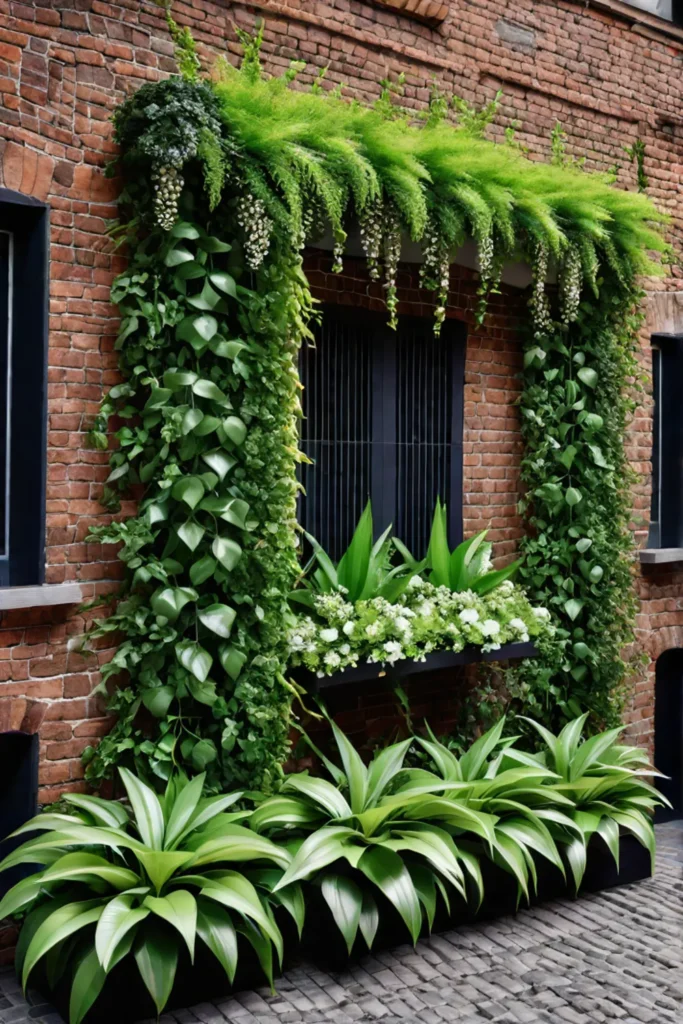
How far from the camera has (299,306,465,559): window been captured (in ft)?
18.1

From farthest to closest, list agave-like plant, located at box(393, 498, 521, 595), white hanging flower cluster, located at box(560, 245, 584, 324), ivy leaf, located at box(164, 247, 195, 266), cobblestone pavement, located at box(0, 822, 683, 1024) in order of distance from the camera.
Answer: white hanging flower cluster, located at box(560, 245, 584, 324) → agave-like plant, located at box(393, 498, 521, 595) → ivy leaf, located at box(164, 247, 195, 266) → cobblestone pavement, located at box(0, 822, 683, 1024)

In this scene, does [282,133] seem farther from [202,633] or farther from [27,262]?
[202,633]

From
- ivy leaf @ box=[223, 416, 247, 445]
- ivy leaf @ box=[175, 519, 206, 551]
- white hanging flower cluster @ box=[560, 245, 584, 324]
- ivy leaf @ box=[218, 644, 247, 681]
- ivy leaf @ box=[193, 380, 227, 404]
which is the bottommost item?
ivy leaf @ box=[218, 644, 247, 681]

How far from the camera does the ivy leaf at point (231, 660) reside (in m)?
4.58

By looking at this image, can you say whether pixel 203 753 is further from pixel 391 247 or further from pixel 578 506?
pixel 578 506

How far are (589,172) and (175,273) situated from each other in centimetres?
348

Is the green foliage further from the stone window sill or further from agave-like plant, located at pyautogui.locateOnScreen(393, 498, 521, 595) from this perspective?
agave-like plant, located at pyautogui.locateOnScreen(393, 498, 521, 595)

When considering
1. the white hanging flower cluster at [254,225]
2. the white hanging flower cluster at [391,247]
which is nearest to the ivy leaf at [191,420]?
the white hanging flower cluster at [254,225]

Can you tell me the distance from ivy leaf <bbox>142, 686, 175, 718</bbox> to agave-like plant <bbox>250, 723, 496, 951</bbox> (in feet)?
1.98

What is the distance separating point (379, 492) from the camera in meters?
5.77

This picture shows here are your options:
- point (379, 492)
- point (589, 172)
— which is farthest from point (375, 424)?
point (589, 172)

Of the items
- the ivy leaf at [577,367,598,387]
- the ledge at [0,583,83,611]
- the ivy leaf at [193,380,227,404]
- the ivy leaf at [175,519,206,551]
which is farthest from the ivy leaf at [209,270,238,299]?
the ivy leaf at [577,367,598,387]

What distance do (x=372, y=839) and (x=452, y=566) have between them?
1805 mm

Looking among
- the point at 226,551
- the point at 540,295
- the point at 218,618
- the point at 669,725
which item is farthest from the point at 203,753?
the point at 669,725
